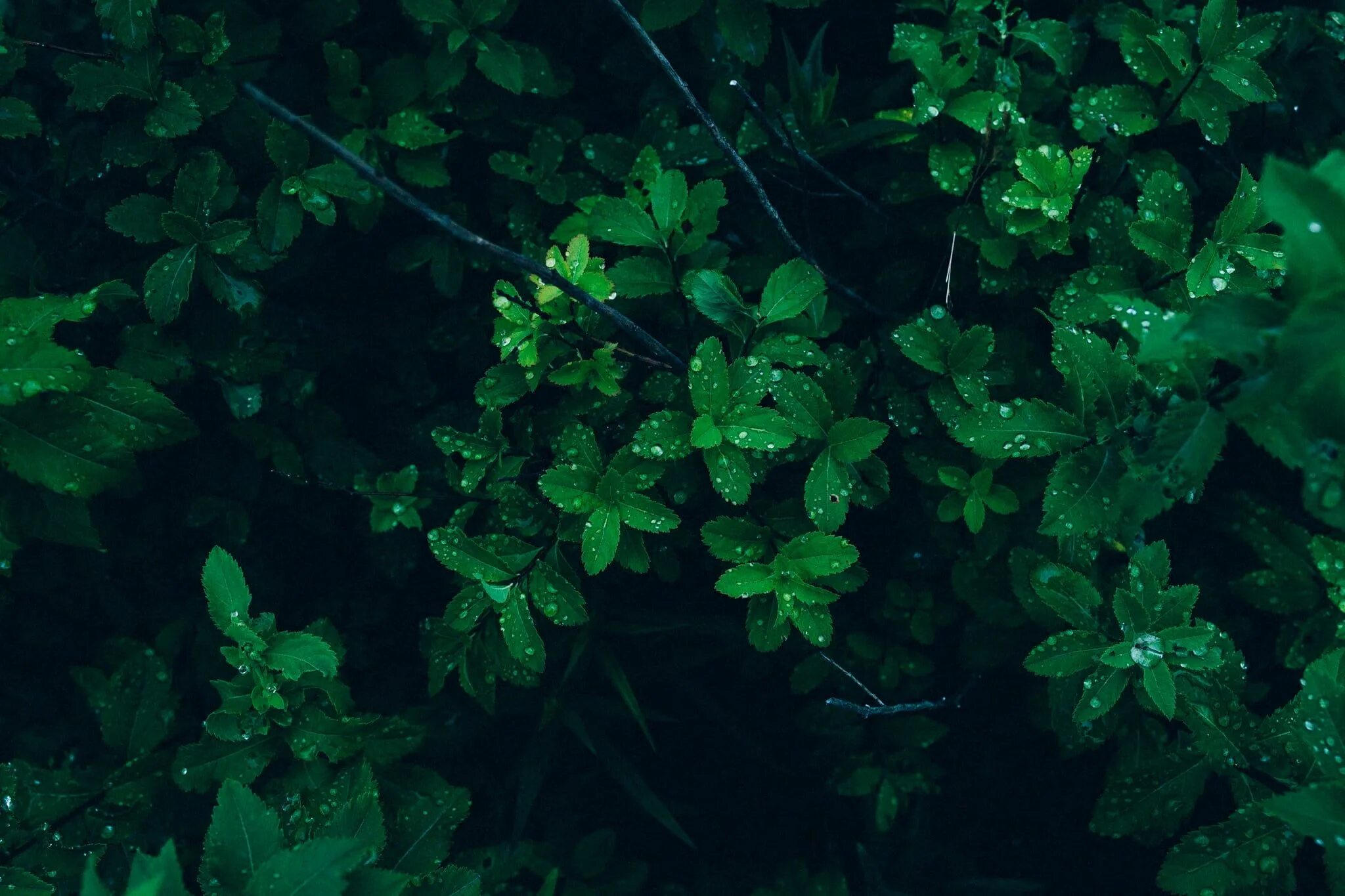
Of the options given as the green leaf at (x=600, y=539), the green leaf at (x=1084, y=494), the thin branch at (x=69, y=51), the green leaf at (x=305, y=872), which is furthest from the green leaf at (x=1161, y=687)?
the thin branch at (x=69, y=51)

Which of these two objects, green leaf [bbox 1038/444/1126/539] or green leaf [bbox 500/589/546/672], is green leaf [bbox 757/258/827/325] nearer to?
green leaf [bbox 1038/444/1126/539]

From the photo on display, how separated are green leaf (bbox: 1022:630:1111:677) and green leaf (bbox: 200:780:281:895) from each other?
4.25 ft

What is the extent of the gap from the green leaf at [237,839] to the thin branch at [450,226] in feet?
3.09

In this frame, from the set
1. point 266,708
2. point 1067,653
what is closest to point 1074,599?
point 1067,653

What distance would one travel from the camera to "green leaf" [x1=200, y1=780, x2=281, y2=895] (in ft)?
4.47

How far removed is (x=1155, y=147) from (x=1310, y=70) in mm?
366

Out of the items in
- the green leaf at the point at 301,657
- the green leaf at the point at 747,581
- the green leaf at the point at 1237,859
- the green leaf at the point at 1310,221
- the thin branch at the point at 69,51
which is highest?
the thin branch at the point at 69,51

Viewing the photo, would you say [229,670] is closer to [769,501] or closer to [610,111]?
[769,501]

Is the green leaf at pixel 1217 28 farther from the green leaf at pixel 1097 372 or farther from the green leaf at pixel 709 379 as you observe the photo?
the green leaf at pixel 709 379

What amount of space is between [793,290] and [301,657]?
112cm

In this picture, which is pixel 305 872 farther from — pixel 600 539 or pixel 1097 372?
pixel 1097 372

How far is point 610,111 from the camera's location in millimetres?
2248

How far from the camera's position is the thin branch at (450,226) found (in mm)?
1321

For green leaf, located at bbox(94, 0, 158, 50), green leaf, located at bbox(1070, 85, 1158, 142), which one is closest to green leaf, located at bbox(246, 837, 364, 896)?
green leaf, located at bbox(94, 0, 158, 50)
